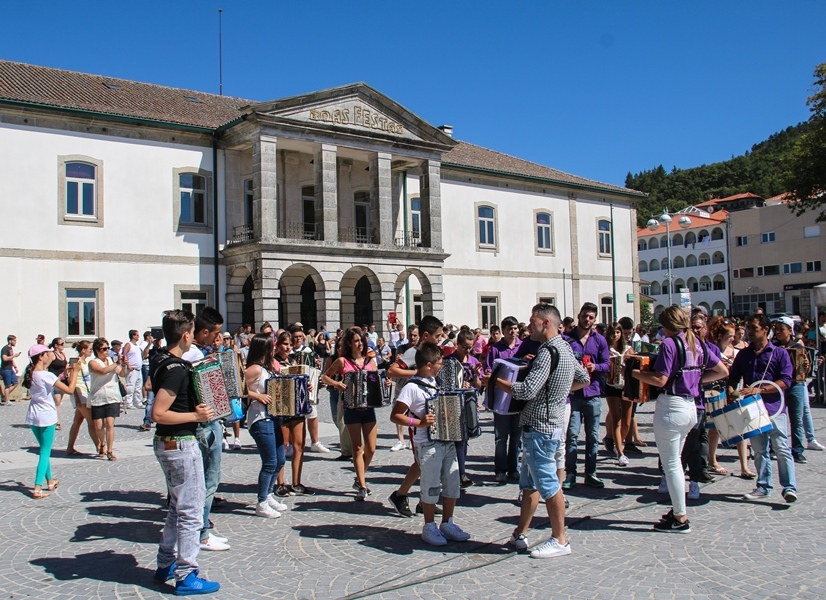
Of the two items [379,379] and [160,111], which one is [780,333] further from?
[160,111]

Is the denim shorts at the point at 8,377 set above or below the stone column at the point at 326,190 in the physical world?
below

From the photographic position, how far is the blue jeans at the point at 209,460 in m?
6.70

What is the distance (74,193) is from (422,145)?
1288cm

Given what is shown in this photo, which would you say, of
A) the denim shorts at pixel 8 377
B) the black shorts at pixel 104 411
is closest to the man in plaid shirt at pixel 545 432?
the black shorts at pixel 104 411

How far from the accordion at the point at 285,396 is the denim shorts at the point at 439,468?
1.89 m

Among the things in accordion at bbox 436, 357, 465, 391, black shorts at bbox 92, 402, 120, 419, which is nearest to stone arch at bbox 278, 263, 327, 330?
black shorts at bbox 92, 402, 120, 419

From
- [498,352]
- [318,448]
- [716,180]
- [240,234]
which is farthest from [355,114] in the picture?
[716,180]

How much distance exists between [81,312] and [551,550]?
2185 centimetres

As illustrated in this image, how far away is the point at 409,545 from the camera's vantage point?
21.9 ft

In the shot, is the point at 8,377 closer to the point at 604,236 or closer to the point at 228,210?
the point at 228,210

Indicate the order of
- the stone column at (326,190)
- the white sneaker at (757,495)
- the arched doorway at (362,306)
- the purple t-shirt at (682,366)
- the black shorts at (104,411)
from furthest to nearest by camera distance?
the arched doorway at (362,306), the stone column at (326,190), the black shorts at (104,411), the white sneaker at (757,495), the purple t-shirt at (682,366)

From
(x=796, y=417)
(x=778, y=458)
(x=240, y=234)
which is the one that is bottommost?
(x=778, y=458)

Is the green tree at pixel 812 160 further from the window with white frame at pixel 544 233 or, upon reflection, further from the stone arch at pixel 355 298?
the stone arch at pixel 355 298

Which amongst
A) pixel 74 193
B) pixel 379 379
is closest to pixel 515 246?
pixel 74 193
